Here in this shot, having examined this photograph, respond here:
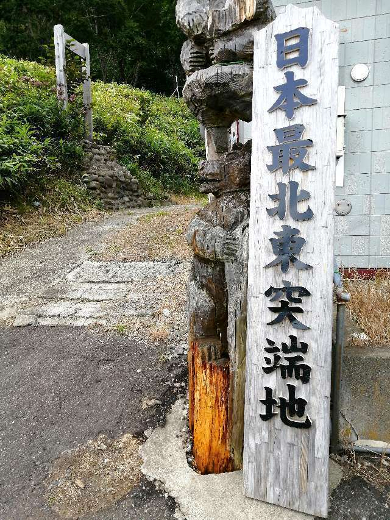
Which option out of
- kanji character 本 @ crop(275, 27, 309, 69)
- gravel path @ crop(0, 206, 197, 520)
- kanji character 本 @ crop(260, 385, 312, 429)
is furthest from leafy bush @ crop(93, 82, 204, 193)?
kanji character 本 @ crop(260, 385, 312, 429)

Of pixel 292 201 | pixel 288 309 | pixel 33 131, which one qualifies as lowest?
pixel 288 309

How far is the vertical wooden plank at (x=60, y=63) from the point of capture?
297 inches

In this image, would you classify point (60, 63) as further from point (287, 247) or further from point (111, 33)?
point (111, 33)

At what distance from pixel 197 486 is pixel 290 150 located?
1.59 meters

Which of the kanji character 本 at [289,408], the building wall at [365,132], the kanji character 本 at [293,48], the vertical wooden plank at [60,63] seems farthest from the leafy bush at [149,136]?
the kanji character 本 at [289,408]

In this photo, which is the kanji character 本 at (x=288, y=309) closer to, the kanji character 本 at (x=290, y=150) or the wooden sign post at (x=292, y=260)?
the wooden sign post at (x=292, y=260)

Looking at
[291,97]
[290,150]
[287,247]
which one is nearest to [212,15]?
[291,97]

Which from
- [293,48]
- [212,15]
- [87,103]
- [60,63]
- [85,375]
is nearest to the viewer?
[293,48]

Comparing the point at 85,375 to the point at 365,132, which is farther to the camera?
the point at 365,132

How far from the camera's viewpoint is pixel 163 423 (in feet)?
7.89

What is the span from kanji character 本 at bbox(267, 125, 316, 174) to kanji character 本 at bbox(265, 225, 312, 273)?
244 mm

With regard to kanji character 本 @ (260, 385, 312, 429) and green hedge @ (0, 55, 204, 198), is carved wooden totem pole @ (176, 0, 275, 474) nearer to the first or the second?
kanji character 本 @ (260, 385, 312, 429)

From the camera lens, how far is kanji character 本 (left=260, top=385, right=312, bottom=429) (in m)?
1.64

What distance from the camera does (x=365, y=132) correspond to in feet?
11.8
